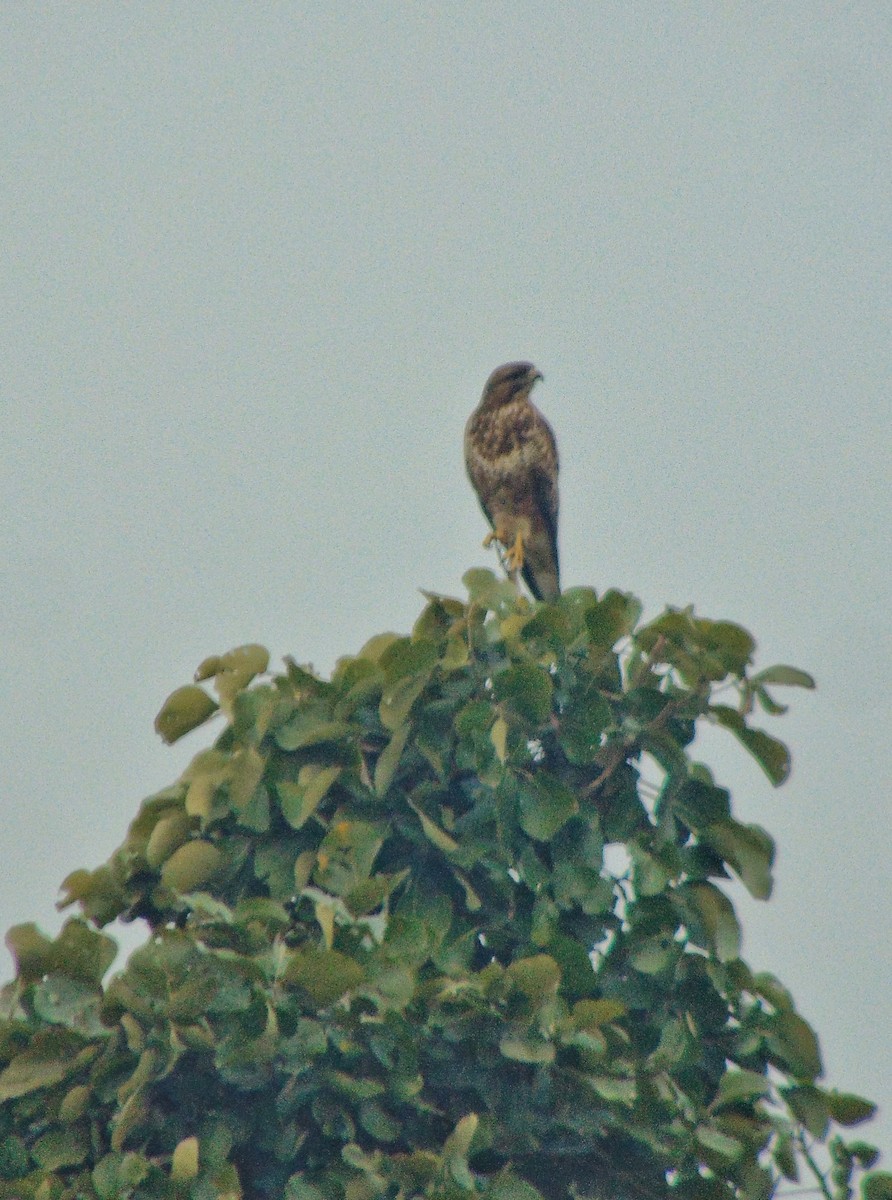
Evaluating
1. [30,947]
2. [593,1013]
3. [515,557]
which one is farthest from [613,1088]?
[515,557]

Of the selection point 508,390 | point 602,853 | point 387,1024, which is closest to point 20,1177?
point 387,1024

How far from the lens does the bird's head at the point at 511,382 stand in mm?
6680

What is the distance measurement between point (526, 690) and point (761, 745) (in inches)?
20.5

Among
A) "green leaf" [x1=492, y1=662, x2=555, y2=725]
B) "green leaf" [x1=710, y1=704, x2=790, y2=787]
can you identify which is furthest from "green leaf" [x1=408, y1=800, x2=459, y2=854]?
"green leaf" [x1=710, y1=704, x2=790, y2=787]

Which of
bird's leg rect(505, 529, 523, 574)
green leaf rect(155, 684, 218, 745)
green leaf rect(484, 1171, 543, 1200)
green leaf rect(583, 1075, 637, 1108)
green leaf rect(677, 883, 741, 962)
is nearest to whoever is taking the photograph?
green leaf rect(484, 1171, 543, 1200)

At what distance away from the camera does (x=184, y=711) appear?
3645 millimetres

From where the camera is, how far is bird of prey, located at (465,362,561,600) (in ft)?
22.0

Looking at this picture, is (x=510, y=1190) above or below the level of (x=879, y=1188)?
below

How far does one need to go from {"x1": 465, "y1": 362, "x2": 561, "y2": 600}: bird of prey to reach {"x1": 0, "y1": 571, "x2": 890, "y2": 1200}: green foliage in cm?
312

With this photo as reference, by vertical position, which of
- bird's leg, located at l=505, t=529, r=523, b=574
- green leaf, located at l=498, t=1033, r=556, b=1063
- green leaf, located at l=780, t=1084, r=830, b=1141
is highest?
bird's leg, located at l=505, t=529, r=523, b=574

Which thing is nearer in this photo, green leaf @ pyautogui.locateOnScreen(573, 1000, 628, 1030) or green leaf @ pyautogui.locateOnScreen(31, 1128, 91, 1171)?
green leaf @ pyautogui.locateOnScreen(573, 1000, 628, 1030)

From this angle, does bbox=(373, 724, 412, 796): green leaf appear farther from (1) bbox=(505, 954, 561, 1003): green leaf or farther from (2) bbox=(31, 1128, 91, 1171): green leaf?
(2) bbox=(31, 1128, 91, 1171): green leaf

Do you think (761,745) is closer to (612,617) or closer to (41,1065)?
(612,617)

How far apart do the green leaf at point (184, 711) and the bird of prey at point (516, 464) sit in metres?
3.10
